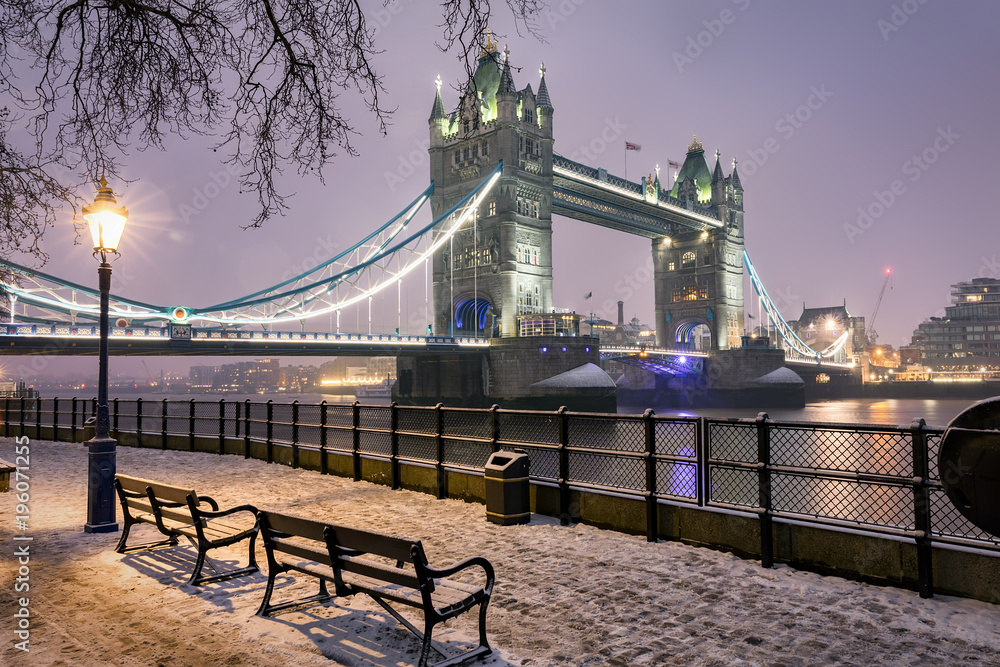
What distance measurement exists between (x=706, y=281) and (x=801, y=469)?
87484mm

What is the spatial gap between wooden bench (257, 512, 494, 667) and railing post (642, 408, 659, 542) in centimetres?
325

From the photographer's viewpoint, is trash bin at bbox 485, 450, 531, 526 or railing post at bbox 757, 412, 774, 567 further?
trash bin at bbox 485, 450, 531, 526

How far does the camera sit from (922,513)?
17.8 feet

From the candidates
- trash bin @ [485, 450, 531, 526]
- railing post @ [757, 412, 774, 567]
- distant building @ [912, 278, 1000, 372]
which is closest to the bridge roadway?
trash bin @ [485, 450, 531, 526]

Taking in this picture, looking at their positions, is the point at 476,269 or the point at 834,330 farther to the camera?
the point at 834,330

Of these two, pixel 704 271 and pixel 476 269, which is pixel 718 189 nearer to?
pixel 704 271

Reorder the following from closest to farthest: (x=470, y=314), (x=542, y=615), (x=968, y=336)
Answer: (x=542, y=615) < (x=470, y=314) < (x=968, y=336)

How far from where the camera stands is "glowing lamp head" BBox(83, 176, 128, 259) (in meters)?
7.61

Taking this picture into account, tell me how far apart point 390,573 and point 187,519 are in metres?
2.87

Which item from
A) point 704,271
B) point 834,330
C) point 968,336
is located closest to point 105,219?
point 704,271

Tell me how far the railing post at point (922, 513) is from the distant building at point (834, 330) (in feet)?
388

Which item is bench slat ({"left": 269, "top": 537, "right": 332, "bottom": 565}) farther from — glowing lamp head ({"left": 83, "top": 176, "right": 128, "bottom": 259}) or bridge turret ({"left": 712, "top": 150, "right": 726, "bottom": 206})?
bridge turret ({"left": 712, "top": 150, "right": 726, "bottom": 206})

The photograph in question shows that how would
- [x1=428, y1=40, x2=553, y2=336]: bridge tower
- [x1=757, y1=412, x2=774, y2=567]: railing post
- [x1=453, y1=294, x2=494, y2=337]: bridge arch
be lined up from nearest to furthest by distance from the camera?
[x1=757, y1=412, x2=774, y2=567]: railing post, [x1=428, y1=40, x2=553, y2=336]: bridge tower, [x1=453, y1=294, x2=494, y2=337]: bridge arch

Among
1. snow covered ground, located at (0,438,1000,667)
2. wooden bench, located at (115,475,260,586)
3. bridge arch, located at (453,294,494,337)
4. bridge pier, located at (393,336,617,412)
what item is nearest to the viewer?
snow covered ground, located at (0,438,1000,667)
